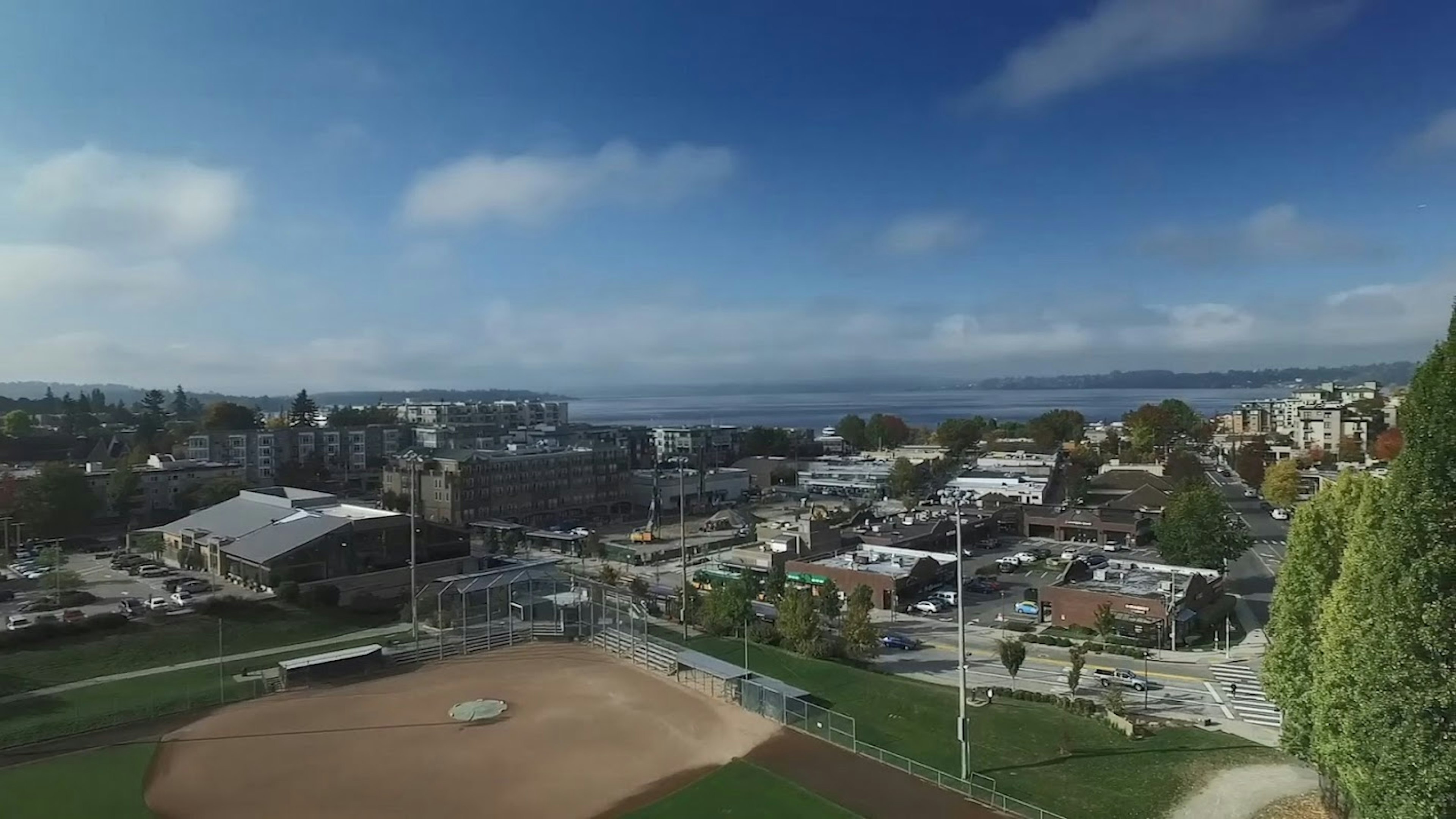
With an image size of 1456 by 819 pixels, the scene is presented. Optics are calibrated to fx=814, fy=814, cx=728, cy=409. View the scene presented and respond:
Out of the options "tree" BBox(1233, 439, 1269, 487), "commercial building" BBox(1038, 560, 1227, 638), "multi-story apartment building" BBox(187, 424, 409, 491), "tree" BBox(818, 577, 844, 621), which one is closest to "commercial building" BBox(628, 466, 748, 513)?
"multi-story apartment building" BBox(187, 424, 409, 491)

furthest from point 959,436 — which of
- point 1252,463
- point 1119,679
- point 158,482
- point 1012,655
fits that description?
point 158,482

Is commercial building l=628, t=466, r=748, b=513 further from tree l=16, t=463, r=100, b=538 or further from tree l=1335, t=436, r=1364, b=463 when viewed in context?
tree l=1335, t=436, r=1364, b=463

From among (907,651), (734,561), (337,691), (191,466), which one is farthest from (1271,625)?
(191,466)

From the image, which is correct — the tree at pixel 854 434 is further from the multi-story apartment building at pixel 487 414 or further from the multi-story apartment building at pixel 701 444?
the multi-story apartment building at pixel 487 414

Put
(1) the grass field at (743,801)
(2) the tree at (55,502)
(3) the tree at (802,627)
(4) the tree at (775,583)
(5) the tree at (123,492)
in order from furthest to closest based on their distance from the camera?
(5) the tree at (123,492) < (2) the tree at (55,502) < (4) the tree at (775,583) < (3) the tree at (802,627) < (1) the grass field at (743,801)

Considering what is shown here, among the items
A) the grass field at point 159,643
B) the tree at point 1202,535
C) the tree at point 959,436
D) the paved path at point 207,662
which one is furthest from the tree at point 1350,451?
the grass field at point 159,643

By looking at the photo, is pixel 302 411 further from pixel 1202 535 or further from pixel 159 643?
pixel 1202 535

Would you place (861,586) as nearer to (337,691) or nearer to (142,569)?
(337,691)
